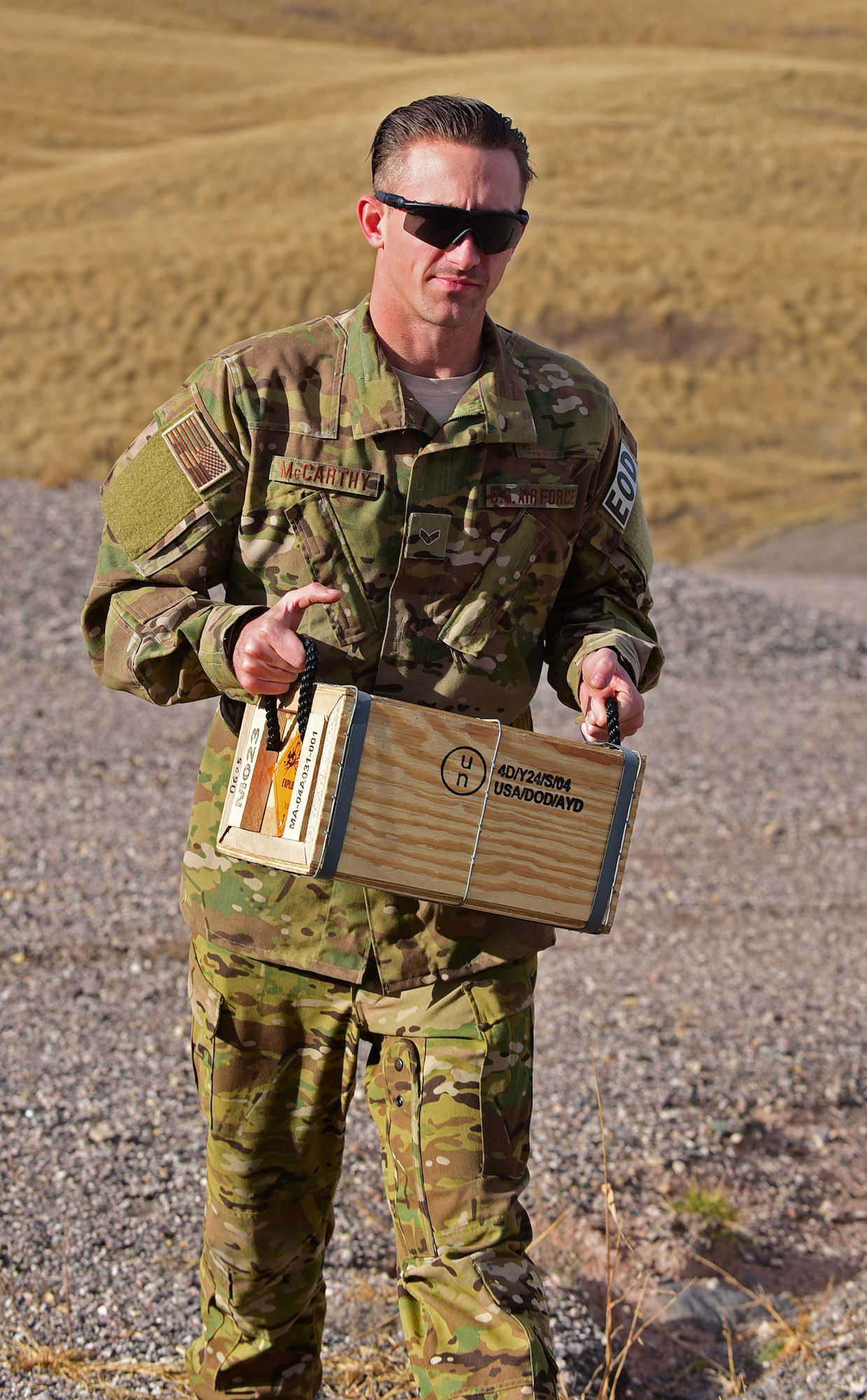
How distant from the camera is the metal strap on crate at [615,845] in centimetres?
245

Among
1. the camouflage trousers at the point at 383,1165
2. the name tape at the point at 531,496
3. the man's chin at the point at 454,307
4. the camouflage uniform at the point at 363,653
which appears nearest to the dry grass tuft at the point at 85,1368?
the camouflage trousers at the point at 383,1165

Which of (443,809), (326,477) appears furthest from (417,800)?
(326,477)

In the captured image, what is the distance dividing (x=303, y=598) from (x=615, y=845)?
68cm

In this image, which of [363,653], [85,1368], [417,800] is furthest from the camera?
[85,1368]

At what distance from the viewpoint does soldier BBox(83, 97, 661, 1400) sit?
245 cm

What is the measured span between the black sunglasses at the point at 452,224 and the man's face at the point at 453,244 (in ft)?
0.03

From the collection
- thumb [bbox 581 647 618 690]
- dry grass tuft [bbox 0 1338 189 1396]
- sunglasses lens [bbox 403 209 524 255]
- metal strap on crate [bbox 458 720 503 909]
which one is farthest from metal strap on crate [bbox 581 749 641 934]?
dry grass tuft [bbox 0 1338 189 1396]

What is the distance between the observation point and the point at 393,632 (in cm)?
255

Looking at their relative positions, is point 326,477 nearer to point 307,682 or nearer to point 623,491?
point 307,682

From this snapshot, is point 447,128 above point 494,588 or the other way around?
above

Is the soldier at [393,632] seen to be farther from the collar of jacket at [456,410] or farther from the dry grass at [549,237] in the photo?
the dry grass at [549,237]

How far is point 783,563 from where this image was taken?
18656 mm

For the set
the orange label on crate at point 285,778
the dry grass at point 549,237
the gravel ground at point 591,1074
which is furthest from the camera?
the dry grass at point 549,237

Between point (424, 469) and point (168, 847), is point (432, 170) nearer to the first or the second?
point (424, 469)
